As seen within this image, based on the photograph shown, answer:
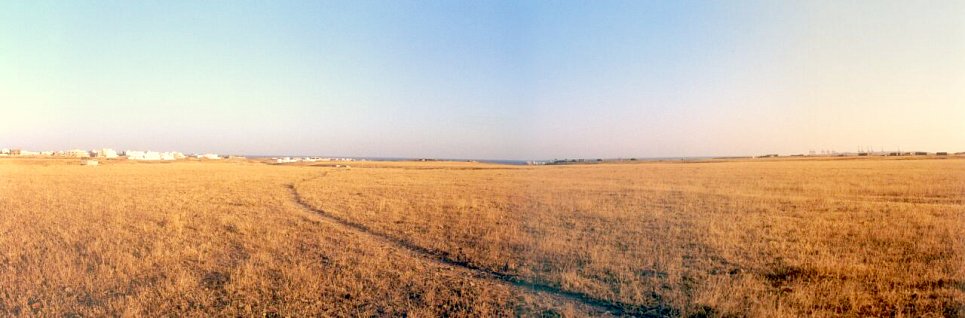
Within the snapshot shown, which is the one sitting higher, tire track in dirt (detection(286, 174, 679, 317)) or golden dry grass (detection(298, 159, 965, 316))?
golden dry grass (detection(298, 159, 965, 316))

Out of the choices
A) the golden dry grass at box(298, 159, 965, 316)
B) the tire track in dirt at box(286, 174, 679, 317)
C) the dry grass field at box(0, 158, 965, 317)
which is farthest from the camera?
the golden dry grass at box(298, 159, 965, 316)

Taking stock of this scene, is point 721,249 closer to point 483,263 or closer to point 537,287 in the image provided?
point 537,287

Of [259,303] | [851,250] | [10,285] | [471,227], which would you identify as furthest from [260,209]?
[851,250]

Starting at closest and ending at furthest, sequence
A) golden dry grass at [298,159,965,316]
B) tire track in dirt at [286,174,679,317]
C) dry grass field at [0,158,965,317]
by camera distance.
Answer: tire track in dirt at [286,174,679,317]
dry grass field at [0,158,965,317]
golden dry grass at [298,159,965,316]

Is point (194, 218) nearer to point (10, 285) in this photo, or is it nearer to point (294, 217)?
point (294, 217)

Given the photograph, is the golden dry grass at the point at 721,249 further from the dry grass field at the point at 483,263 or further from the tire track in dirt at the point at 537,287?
the tire track in dirt at the point at 537,287

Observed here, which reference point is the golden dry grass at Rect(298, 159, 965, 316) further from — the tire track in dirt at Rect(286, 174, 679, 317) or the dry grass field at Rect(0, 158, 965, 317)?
the tire track in dirt at Rect(286, 174, 679, 317)

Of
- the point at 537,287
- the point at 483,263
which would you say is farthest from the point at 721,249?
the point at 483,263

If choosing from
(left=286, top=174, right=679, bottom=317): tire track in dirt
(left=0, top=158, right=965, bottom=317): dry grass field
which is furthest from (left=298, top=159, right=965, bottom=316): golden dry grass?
(left=286, top=174, right=679, bottom=317): tire track in dirt

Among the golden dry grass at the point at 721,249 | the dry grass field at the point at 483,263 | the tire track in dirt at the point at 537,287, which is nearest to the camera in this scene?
the tire track in dirt at the point at 537,287

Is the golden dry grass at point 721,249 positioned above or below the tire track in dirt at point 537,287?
above

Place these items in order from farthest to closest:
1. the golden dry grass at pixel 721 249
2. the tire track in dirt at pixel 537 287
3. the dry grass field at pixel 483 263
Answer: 1. the golden dry grass at pixel 721 249
2. the dry grass field at pixel 483 263
3. the tire track in dirt at pixel 537 287

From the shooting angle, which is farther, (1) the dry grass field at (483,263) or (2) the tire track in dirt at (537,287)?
(1) the dry grass field at (483,263)

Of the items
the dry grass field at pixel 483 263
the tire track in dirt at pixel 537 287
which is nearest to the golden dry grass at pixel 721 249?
the dry grass field at pixel 483 263
